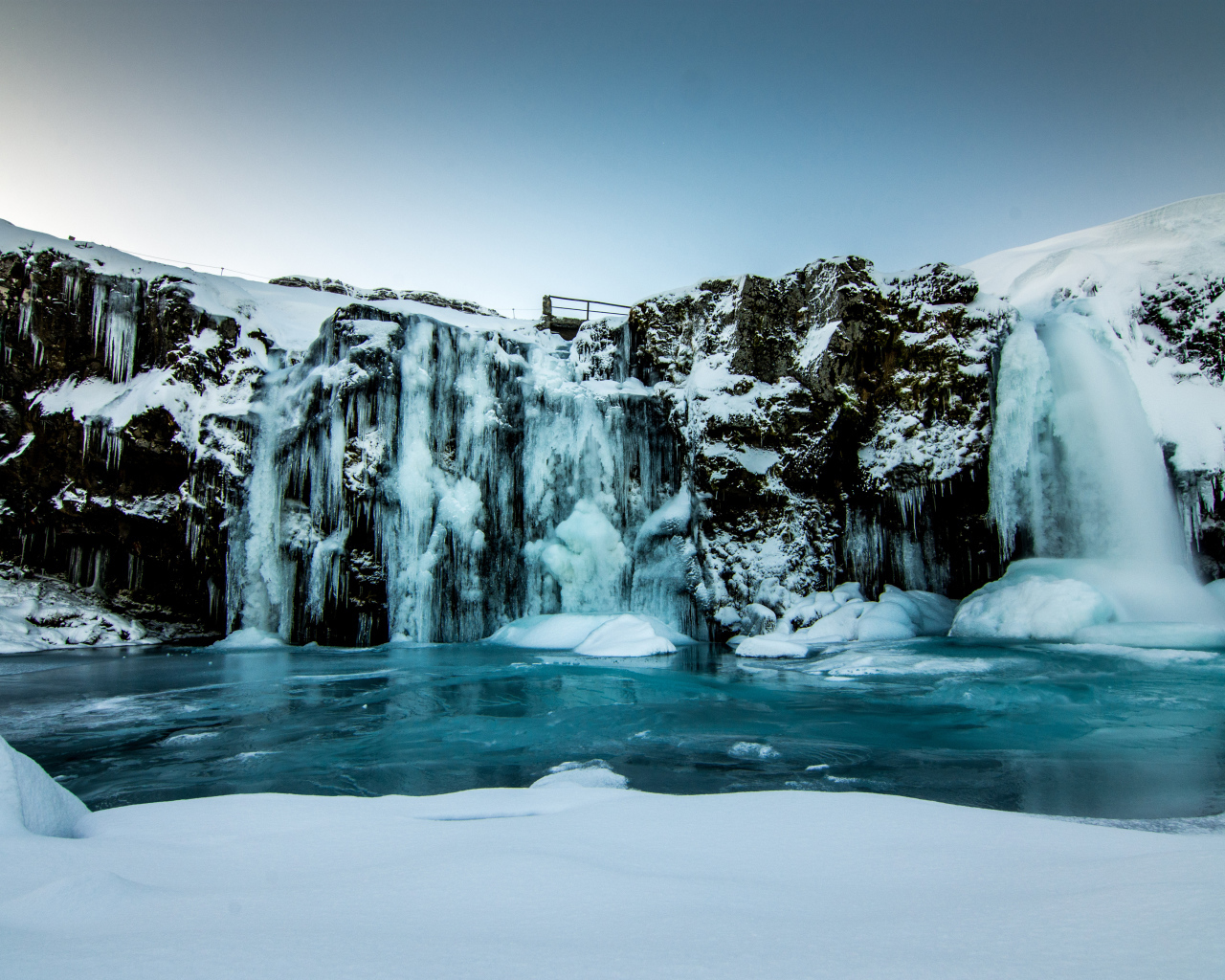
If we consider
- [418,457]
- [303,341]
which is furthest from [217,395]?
[418,457]

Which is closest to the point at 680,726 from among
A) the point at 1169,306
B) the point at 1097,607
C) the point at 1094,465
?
the point at 1097,607

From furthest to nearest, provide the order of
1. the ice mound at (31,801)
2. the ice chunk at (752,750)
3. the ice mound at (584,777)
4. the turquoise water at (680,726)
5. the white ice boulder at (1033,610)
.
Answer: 1. the white ice boulder at (1033,610)
2. the ice chunk at (752,750)
3. the turquoise water at (680,726)
4. the ice mound at (584,777)
5. the ice mound at (31,801)

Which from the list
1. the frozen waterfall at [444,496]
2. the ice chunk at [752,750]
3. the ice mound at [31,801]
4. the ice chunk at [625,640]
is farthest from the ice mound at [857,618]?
the ice mound at [31,801]

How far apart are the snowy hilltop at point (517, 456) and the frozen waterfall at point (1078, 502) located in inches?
5.3

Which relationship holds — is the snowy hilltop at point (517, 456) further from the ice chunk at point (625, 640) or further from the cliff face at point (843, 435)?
the ice chunk at point (625, 640)

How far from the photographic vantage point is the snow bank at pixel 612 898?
1.37 meters

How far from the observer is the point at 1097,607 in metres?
11.8

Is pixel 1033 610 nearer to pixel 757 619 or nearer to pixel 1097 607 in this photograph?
pixel 1097 607

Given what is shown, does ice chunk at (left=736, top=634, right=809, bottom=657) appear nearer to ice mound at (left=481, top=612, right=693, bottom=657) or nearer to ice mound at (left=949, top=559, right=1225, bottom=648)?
ice mound at (left=481, top=612, right=693, bottom=657)

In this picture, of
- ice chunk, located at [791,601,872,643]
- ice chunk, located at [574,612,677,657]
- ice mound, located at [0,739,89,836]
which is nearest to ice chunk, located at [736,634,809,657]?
ice chunk, located at [791,601,872,643]

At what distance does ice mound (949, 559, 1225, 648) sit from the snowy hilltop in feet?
4.67

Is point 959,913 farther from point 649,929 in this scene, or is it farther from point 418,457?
point 418,457

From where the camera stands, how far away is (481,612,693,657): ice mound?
13.5 metres

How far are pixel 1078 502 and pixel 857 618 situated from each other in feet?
16.4
